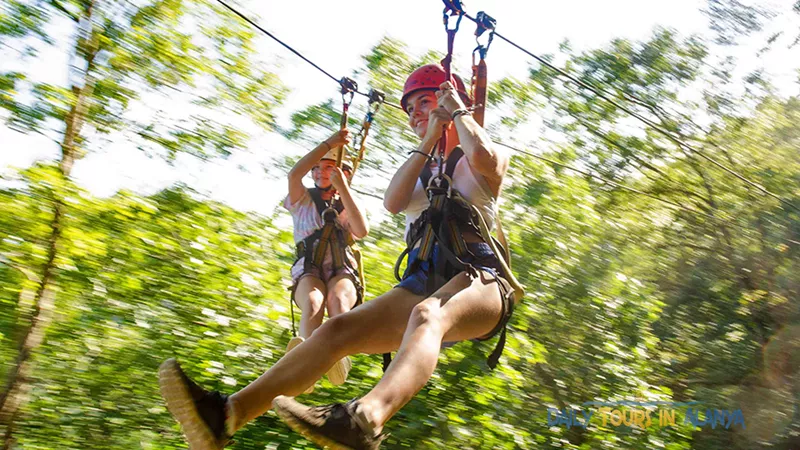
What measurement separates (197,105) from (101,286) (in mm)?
1974

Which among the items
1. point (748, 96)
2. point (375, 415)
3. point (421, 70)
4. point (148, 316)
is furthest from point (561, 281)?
point (748, 96)

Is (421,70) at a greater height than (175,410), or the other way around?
(421,70)

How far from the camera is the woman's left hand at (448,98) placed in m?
2.25


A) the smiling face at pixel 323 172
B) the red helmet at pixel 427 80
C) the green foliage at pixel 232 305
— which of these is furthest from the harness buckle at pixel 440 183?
the green foliage at pixel 232 305

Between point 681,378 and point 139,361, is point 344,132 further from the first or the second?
point 681,378

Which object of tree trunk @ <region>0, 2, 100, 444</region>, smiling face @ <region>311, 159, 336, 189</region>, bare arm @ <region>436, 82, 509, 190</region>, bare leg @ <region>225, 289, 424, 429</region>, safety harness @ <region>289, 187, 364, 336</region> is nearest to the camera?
bare leg @ <region>225, 289, 424, 429</region>

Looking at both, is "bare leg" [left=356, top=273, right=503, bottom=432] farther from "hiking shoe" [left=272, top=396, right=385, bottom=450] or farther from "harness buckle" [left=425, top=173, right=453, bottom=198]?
"harness buckle" [left=425, top=173, right=453, bottom=198]

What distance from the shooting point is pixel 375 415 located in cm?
163

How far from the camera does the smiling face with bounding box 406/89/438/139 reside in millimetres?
2535

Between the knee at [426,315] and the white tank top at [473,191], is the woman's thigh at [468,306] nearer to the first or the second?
the knee at [426,315]

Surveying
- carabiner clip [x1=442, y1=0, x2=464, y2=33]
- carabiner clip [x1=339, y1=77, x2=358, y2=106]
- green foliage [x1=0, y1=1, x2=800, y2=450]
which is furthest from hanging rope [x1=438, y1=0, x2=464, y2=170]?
green foliage [x1=0, y1=1, x2=800, y2=450]

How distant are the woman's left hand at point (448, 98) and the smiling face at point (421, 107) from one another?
0.19 metres

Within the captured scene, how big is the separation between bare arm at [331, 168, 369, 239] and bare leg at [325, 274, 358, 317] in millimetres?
236

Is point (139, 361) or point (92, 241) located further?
point (139, 361)
